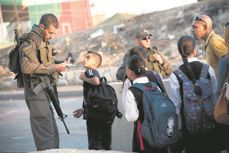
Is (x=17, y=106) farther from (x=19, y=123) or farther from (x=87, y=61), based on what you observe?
(x=87, y=61)

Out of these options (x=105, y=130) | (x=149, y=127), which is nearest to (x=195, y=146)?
(x=149, y=127)

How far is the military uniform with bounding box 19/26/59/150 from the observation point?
4055mm

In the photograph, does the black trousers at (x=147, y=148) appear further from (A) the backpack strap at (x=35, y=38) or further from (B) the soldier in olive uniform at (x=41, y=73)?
(A) the backpack strap at (x=35, y=38)

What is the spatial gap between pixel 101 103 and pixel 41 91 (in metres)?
0.60

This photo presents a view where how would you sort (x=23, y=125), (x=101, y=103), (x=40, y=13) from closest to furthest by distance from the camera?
(x=101, y=103) → (x=23, y=125) → (x=40, y=13)

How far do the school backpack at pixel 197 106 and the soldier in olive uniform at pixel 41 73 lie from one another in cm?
128

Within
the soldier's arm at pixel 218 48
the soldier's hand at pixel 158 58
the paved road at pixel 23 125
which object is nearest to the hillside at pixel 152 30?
the paved road at pixel 23 125

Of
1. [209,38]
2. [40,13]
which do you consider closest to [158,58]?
[209,38]

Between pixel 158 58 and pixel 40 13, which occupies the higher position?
pixel 40 13

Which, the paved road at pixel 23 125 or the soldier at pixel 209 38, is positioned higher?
the soldier at pixel 209 38

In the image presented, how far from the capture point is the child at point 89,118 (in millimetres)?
4055

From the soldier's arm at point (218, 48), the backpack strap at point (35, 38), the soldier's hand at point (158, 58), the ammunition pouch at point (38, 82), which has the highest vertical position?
the backpack strap at point (35, 38)

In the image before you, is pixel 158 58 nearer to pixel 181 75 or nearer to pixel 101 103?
pixel 101 103

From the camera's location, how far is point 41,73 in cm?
407
